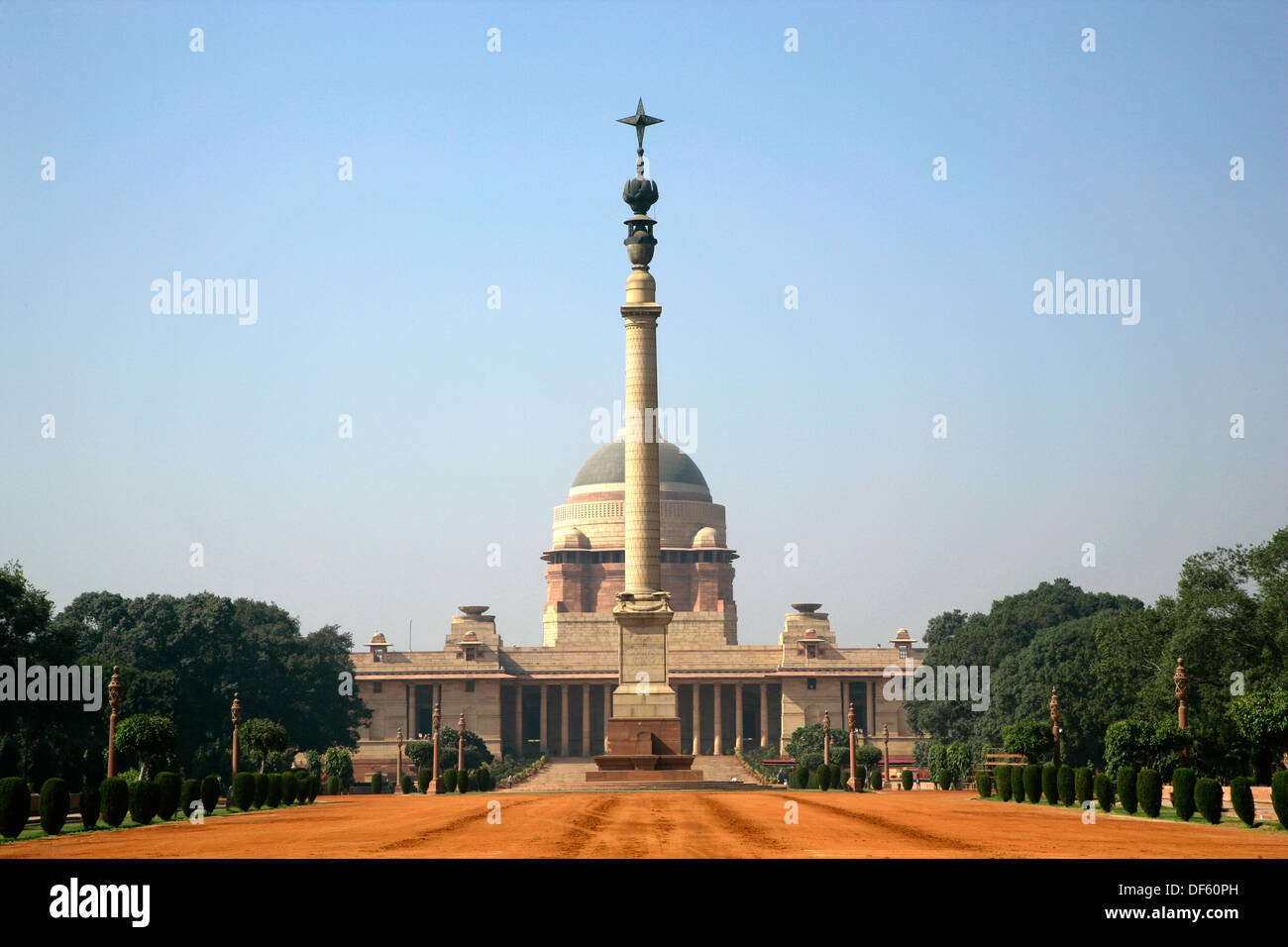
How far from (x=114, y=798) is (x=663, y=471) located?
115 m

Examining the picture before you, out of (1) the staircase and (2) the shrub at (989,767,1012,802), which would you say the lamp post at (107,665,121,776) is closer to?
(1) the staircase

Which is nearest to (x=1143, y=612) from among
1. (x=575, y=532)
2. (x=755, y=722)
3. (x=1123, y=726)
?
(x=1123, y=726)

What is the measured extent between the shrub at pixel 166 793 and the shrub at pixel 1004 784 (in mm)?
27653

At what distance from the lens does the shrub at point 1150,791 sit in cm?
4369

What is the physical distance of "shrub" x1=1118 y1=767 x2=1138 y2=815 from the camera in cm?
4559

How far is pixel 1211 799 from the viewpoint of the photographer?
3984 centimetres

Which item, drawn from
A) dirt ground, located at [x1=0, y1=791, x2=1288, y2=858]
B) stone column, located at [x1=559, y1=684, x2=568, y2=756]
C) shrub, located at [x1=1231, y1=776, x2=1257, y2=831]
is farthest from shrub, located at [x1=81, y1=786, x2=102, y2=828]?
stone column, located at [x1=559, y1=684, x2=568, y2=756]

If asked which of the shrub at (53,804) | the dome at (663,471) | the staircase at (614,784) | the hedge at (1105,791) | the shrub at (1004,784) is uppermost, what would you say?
the dome at (663,471)

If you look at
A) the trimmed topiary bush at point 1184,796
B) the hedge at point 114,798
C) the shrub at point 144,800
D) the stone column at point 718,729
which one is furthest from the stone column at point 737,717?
the hedge at point 114,798

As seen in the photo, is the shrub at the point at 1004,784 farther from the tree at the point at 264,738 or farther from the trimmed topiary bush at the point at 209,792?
the tree at the point at 264,738

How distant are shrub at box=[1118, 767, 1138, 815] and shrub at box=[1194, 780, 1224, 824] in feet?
17.1

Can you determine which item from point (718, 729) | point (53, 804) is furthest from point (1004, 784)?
point (718, 729)

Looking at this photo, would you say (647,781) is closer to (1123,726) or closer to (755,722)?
(1123,726)
